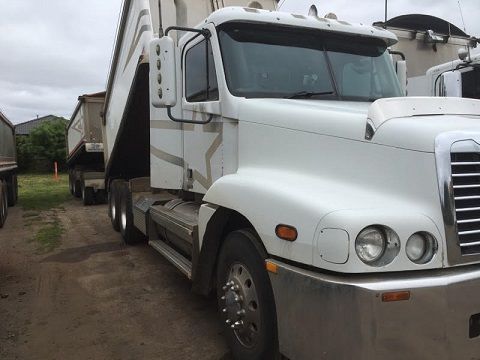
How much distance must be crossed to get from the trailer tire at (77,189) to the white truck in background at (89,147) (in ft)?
0.35

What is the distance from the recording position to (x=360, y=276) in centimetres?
260

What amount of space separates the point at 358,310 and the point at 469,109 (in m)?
1.65

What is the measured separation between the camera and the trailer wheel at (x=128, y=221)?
8.16 metres

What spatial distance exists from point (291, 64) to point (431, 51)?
5369 mm

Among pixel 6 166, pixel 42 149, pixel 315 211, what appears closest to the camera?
pixel 315 211

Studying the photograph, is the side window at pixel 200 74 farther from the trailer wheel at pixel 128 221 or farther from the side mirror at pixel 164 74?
the trailer wheel at pixel 128 221

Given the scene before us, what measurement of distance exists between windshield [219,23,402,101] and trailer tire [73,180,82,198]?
13.2m

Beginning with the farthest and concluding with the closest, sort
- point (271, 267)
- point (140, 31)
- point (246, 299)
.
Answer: point (140, 31)
point (246, 299)
point (271, 267)

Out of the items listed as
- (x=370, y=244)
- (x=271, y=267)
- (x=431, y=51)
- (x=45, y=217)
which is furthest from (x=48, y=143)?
(x=370, y=244)

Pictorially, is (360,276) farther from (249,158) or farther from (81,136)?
(81,136)

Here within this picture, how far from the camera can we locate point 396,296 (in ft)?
8.18

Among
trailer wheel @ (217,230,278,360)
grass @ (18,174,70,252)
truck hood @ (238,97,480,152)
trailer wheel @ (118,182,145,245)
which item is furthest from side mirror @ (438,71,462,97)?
grass @ (18,174,70,252)

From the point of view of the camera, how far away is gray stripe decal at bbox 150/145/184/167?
5.50 m

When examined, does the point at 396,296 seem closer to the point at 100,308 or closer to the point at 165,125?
the point at 100,308
